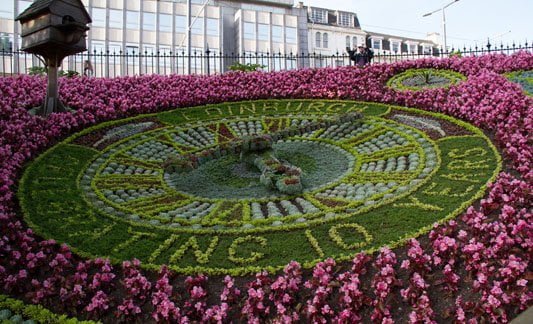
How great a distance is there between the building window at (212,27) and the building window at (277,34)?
5.65 meters

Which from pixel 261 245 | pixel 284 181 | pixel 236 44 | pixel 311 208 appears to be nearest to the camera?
pixel 261 245

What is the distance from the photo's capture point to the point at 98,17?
40.9 meters

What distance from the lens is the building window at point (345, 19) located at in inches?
2377

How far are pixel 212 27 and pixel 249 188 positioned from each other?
38.4 metres

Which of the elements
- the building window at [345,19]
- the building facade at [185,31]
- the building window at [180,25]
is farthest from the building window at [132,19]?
the building window at [345,19]

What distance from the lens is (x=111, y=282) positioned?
5.30 m

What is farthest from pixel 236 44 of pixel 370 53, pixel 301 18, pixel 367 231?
pixel 367 231

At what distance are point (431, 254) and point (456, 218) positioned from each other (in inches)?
36.3

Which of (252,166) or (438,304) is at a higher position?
(252,166)

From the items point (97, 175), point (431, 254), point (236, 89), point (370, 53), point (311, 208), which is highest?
point (370, 53)

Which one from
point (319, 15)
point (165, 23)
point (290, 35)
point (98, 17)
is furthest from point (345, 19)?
point (98, 17)

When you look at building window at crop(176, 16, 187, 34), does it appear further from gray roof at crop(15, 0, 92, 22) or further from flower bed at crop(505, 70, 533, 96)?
flower bed at crop(505, 70, 533, 96)

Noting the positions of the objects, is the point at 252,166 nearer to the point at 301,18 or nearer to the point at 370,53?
the point at 370,53

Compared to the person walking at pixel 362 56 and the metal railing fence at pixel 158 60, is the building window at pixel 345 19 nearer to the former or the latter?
the metal railing fence at pixel 158 60
